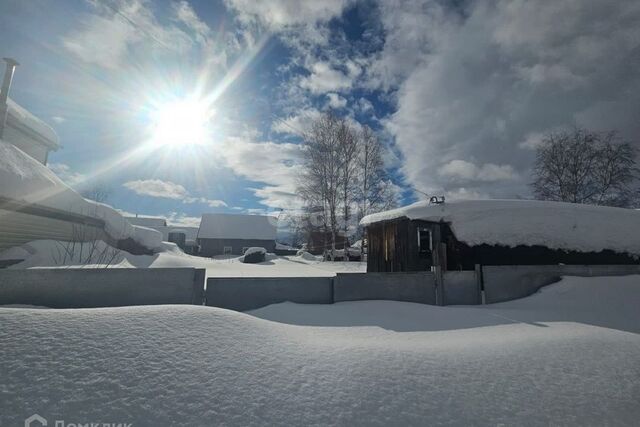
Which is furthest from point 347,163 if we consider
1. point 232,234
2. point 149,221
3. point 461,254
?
point 149,221

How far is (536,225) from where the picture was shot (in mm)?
8531

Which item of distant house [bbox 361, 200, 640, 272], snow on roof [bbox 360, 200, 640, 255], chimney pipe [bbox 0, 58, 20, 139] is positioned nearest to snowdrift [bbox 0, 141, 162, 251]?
chimney pipe [bbox 0, 58, 20, 139]

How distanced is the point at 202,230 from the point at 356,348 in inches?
1545

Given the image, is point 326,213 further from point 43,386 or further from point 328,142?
point 43,386

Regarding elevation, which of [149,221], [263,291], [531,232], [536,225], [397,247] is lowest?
[263,291]

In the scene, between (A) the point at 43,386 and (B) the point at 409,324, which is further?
(B) the point at 409,324

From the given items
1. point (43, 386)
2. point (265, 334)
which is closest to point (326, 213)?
point (265, 334)

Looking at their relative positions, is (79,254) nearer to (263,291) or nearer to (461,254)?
(263,291)

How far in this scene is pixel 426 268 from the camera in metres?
9.33

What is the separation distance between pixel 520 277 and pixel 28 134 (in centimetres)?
2157

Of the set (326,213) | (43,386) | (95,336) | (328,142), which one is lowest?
(43,386)

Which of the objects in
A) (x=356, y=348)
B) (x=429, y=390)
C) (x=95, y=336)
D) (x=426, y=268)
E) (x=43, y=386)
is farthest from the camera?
(x=426, y=268)

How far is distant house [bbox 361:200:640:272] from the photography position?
27.8 feet

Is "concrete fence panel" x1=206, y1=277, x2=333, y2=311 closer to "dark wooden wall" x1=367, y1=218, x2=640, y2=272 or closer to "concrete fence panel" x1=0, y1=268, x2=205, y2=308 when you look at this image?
"concrete fence panel" x1=0, y1=268, x2=205, y2=308
